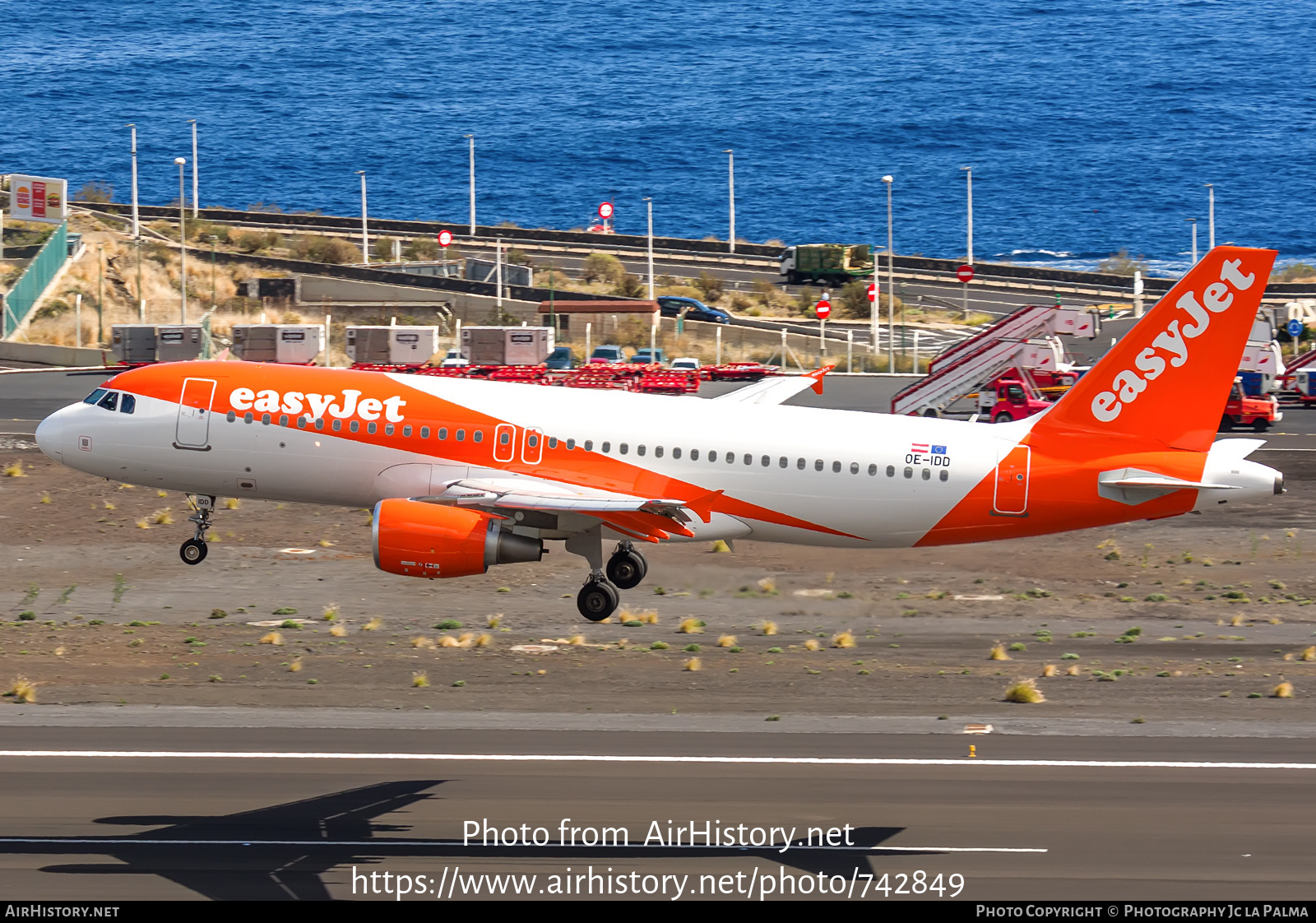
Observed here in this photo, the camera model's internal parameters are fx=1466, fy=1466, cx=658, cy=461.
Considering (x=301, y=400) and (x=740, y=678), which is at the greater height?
(x=301, y=400)

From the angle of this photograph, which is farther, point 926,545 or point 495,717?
point 926,545

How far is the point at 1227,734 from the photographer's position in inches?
1276

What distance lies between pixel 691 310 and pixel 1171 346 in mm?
72272

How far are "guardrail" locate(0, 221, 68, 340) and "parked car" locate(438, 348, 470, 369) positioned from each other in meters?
30.1

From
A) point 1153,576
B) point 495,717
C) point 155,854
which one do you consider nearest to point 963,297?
point 1153,576

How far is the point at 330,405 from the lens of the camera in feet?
117

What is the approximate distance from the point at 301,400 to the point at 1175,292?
2147 cm

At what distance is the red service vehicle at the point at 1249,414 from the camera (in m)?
74.8

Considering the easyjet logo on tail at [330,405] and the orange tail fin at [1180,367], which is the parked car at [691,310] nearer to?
the orange tail fin at [1180,367]

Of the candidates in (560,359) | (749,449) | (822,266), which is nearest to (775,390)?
(749,449)

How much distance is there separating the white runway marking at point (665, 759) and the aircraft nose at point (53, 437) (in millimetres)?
9916

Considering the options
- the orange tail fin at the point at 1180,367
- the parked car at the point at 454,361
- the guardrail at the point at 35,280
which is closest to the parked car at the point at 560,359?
the parked car at the point at 454,361

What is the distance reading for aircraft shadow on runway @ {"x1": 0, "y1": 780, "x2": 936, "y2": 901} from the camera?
2272cm

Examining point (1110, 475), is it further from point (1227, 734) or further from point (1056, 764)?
point (1056, 764)
